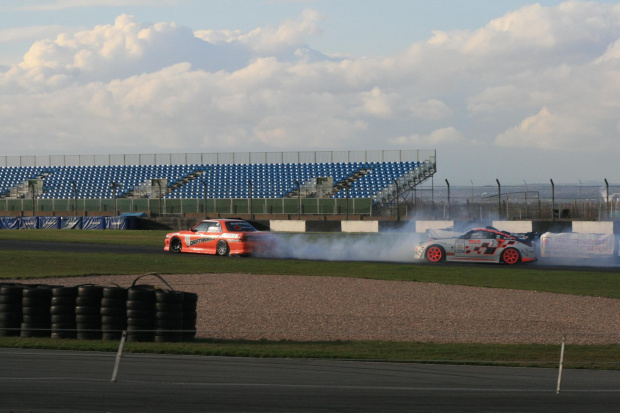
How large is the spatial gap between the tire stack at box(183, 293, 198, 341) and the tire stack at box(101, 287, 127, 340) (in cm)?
88

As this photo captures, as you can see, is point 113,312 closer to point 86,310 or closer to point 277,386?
point 86,310

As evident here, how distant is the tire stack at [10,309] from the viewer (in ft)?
38.4

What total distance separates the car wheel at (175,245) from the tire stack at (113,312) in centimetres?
1671

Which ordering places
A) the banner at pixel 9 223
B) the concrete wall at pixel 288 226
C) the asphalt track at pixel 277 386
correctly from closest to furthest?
the asphalt track at pixel 277 386 < the concrete wall at pixel 288 226 < the banner at pixel 9 223

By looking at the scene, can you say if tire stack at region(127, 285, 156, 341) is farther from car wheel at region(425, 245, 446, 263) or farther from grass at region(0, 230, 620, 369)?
car wheel at region(425, 245, 446, 263)

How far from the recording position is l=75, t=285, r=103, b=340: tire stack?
1139 centimetres

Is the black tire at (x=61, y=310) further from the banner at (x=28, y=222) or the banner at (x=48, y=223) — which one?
the banner at (x=28, y=222)

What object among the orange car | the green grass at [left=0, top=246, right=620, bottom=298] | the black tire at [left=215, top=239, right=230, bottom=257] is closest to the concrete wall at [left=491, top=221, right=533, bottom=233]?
the green grass at [left=0, top=246, right=620, bottom=298]

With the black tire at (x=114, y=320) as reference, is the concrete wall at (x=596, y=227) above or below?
above

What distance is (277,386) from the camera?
8523 millimetres

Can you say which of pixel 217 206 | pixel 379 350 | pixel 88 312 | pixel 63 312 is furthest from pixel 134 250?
pixel 379 350

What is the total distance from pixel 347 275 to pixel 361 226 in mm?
15866

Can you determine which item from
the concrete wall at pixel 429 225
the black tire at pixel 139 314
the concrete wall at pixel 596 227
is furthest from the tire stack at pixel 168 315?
the concrete wall at pixel 429 225

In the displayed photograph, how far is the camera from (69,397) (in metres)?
7.81
